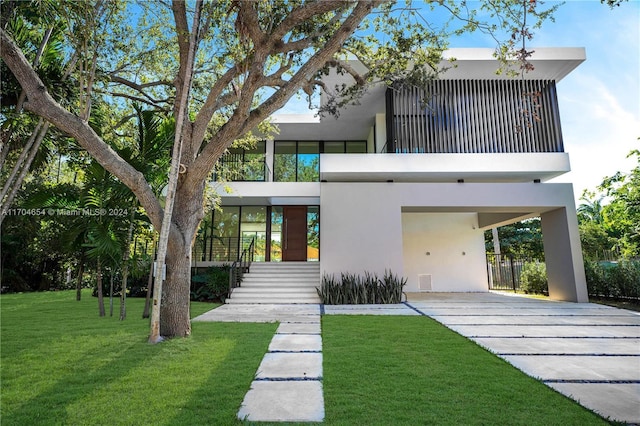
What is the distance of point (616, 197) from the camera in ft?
29.5

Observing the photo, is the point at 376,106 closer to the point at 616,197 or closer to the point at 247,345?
the point at 616,197

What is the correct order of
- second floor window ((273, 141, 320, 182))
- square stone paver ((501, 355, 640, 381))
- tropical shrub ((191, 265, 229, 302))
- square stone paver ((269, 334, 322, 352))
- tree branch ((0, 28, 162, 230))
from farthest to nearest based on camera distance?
second floor window ((273, 141, 320, 182)) → tropical shrub ((191, 265, 229, 302)) → square stone paver ((269, 334, 322, 352)) → tree branch ((0, 28, 162, 230)) → square stone paver ((501, 355, 640, 381))

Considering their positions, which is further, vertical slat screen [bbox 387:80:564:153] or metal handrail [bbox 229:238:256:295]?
vertical slat screen [bbox 387:80:564:153]

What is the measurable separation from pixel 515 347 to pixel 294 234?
10.3m

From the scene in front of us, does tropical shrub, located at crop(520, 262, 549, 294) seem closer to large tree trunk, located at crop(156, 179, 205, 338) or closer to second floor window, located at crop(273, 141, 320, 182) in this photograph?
second floor window, located at crop(273, 141, 320, 182)

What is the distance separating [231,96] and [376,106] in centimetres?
721

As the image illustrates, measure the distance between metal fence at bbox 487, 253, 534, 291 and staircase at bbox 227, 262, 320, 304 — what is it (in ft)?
23.8

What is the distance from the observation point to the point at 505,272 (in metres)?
13.5

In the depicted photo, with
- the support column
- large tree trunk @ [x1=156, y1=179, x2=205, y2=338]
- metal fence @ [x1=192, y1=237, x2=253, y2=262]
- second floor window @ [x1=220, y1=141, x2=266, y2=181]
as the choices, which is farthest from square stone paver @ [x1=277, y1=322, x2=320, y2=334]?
second floor window @ [x1=220, y1=141, x2=266, y2=181]

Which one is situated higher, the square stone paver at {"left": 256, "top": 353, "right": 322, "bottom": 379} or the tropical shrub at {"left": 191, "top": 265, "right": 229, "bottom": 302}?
the tropical shrub at {"left": 191, "top": 265, "right": 229, "bottom": 302}

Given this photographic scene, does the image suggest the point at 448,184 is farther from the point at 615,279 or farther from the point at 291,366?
the point at 291,366

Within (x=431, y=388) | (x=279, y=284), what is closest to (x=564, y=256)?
(x=279, y=284)

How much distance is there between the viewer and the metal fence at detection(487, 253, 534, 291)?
13.0m

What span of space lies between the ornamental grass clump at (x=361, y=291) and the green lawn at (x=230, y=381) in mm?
3800
